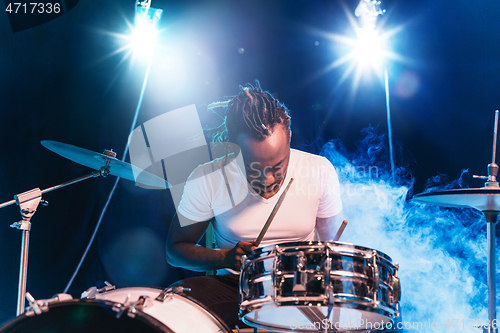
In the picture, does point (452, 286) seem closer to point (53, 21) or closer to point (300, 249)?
point (300, 249)

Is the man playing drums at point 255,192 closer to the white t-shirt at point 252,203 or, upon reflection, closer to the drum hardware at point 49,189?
the white t-shirt at point 252,203

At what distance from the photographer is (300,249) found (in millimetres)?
1187

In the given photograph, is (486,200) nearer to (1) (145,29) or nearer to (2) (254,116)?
(2) (254,116)

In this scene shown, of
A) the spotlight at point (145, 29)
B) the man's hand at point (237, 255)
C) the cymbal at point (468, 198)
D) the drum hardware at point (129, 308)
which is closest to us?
the drum hardware at point (129, 308)

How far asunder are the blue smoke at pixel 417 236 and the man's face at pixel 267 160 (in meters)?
0.64

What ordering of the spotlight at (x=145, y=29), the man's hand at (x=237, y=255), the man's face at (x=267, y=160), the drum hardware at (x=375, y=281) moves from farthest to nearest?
the spotlight at (x=145, y=29) → the man's face at (x=267, y=160) → the man's hand at (x=237, y=255) → the drum hardware at (x=375, y=281)

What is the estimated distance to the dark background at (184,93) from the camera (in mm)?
2346

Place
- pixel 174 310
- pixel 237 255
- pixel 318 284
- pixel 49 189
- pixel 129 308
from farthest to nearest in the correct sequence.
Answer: pixel 49 189 < pixel 237 255 < pixel 318 284 < pixel 174 310 < pixel 129 308

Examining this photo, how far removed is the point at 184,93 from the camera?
99.3 inches

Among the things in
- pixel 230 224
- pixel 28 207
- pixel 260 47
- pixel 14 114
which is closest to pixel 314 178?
pixel 230 224

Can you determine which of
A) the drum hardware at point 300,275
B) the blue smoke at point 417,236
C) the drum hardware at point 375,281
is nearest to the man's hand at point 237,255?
the drum hardware at point 300,275

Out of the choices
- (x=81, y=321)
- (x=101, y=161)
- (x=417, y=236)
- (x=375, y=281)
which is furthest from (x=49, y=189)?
(x=417, y=236)

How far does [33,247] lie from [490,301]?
252 centimetres

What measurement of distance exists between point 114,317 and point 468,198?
1512 millimetres
